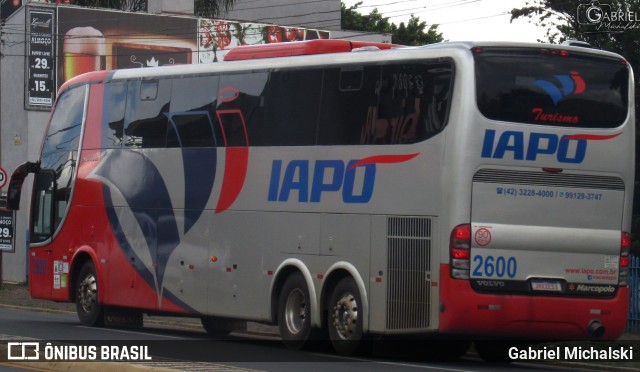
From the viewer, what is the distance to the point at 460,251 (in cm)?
1605

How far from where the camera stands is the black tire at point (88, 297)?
23.3 metres

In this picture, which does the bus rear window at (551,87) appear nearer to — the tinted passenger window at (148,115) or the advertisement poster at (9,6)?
the tinted passenger window at (148,115)

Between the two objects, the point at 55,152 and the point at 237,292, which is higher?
the point at 55,152

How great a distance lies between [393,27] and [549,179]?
56.4 metres

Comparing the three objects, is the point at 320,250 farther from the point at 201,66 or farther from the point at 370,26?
the point at 370,26

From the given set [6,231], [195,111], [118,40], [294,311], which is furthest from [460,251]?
[118,40]

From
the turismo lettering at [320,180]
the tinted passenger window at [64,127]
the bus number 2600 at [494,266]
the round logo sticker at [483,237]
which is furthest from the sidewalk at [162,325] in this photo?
the tinted passenger window at [64,127]

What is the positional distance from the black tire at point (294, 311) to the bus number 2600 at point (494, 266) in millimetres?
3025

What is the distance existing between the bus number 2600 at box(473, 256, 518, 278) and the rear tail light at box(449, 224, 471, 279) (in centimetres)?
12

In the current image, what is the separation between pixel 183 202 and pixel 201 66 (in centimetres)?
211

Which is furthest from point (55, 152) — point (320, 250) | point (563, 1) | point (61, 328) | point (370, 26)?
point (370, 26)

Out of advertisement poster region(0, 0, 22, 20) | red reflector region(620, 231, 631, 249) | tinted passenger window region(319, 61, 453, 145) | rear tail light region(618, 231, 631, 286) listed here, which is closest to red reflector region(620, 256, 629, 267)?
rear tail light region(618, 231, 631, 286)

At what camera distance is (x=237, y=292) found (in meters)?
19.8

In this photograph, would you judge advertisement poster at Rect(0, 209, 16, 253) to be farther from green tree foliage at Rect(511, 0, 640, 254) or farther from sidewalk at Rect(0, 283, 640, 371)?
green tree foliage at Rect(511, 0, 640, 254)
